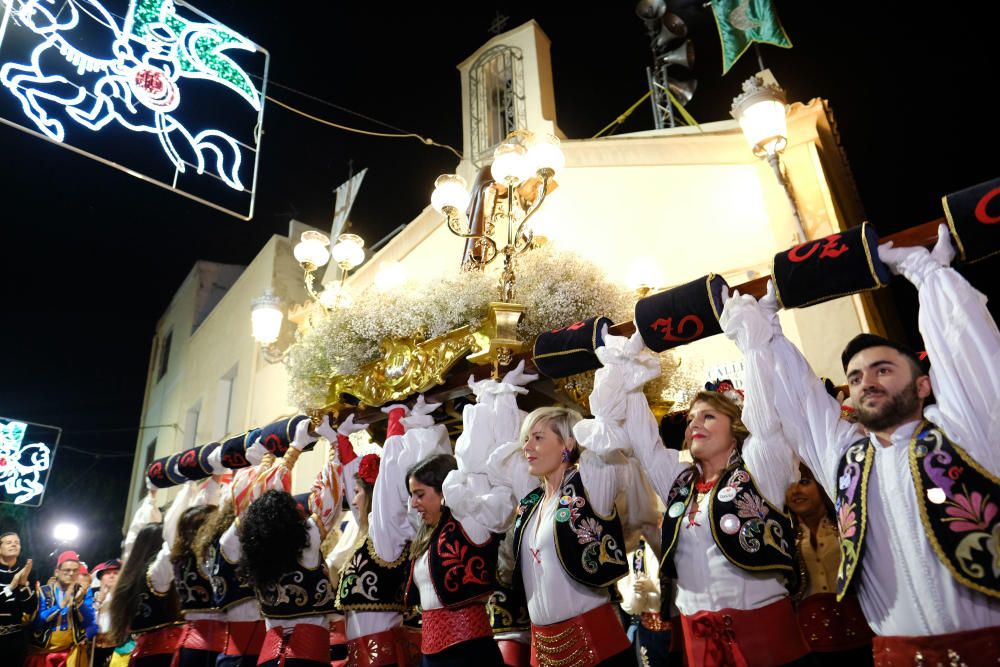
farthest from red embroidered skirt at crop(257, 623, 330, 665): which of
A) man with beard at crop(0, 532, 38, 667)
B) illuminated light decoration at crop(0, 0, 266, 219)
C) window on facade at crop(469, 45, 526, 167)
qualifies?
window on facade at crop(469, 45, 526, 167)

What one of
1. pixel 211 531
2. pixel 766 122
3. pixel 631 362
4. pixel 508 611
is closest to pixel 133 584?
pixel 211 531

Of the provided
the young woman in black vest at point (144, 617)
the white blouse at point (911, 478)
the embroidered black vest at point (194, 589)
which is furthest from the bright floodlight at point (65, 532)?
the white blouse at point (911, 478)

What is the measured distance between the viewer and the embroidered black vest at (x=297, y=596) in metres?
4.00

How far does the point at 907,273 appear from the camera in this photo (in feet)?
8.27

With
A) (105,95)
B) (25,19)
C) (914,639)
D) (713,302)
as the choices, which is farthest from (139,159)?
(914,639)

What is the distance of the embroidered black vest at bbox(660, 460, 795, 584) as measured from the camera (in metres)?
2.53

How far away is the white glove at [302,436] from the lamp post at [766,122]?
13.5 ft

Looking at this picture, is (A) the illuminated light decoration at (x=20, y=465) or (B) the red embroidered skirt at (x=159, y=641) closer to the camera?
(B) the red embroidered skirt at (x=159, y=641)

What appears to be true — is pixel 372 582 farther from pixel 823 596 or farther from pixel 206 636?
pixel 823 596

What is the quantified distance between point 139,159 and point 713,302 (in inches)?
158

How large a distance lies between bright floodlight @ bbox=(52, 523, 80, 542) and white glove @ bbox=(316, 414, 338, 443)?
1593 cm

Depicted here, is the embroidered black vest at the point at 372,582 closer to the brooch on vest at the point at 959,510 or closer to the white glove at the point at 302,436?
the white glove at the point at 302,436

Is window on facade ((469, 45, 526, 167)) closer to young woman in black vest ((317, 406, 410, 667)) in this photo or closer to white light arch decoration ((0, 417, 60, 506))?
young woman in black vest ((317, 406, 410, 667))

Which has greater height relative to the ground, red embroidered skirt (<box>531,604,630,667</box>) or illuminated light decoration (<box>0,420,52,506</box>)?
illuminated light decoration (<box>0,420,52,506</box>)
